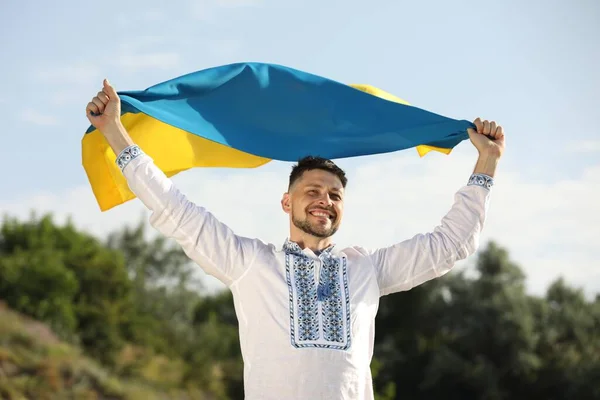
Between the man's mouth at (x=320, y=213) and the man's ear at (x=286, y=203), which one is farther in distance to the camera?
the man's ear at (x=286, y=203)

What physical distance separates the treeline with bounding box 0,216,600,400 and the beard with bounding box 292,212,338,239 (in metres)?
19.8

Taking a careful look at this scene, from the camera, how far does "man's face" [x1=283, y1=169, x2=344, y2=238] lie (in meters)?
3.59

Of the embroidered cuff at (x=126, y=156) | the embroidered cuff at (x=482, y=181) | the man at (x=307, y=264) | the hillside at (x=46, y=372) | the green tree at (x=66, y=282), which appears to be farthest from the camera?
the green tree at (x=66, y=282)

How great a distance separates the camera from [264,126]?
430 cm

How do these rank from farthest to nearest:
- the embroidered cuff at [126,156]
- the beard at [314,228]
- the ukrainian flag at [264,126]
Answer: the ukrainian flag at [264,126] → the beard at [314,228] → the embroidered cuff at [126,156]

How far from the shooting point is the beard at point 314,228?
11.7 ft

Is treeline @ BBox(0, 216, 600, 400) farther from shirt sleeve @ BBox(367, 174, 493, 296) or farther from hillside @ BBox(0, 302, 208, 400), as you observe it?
shirt sleeve @ BBox(367, 174, 493, 296)

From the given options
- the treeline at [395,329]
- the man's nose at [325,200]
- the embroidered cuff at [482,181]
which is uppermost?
the treeline at [395,329]

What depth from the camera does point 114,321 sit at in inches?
960

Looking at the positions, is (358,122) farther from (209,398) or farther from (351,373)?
(209,398)

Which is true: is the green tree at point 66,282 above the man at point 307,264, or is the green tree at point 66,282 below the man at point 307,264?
above

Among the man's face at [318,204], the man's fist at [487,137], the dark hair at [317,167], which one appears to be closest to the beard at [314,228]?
the man's face at [318,204]

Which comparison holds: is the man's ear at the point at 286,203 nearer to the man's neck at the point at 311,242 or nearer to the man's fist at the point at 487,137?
the man's neck at the point at 311,242

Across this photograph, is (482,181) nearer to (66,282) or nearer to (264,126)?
(264,126)
